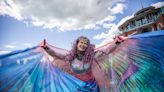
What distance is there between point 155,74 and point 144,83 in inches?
6.2

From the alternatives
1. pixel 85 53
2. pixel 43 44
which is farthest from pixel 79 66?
pixel 43 44

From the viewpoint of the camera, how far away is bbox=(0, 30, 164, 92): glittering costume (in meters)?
2.26

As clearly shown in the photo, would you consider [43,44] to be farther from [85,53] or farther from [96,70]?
[96,70]

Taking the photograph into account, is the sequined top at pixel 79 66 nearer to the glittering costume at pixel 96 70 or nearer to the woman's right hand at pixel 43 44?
the glittering costume at pixel 96 70

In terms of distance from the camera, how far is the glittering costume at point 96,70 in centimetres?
226

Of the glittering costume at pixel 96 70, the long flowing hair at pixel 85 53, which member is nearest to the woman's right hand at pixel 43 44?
the glittering costume at pixel 96 70

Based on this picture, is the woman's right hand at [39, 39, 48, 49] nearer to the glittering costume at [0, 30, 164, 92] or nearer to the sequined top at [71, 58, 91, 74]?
the glittering costume at [0, 30, 164, 92]

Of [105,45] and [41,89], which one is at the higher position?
[105,45]

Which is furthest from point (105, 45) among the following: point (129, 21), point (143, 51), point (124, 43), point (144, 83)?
point (129, 21)

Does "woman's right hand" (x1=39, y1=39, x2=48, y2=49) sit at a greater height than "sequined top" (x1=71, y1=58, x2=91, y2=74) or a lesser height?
greater

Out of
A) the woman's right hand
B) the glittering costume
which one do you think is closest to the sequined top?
the glittering costume

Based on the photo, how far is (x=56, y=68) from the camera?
2.40 meters

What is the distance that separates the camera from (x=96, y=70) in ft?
7.98

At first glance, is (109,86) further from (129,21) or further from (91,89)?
(129,21)
